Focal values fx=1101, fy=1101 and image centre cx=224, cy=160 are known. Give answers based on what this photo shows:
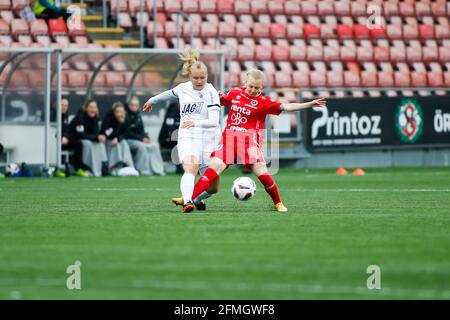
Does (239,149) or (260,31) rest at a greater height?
(260,31)

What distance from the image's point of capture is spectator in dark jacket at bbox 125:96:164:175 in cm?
2222

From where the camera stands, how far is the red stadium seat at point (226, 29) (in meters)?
27.5

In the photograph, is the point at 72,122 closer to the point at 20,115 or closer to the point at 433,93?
the point at 20,115

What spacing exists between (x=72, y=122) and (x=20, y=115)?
1.12 meters

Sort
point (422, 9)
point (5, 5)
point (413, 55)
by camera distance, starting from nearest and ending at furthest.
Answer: point (5, 5) < point (413, 55) < point (422, 9)

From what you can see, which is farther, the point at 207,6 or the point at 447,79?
the point at 447,79

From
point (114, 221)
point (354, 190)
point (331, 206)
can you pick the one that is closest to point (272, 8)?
point (354, 190)

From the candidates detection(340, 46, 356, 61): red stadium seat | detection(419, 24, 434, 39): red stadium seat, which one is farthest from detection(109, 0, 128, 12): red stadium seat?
detection(419, 24, 434, 39): red stadium seat

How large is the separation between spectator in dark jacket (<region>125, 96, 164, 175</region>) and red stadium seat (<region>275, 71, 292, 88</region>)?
218 inches

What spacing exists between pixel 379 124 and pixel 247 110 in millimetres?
13970

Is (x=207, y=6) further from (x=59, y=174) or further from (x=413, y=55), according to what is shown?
(x=59, y=174)

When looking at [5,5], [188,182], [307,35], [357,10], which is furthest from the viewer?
[357,10]

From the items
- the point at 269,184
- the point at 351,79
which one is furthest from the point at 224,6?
the point at 269,184

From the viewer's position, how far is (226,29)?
27.6 m
